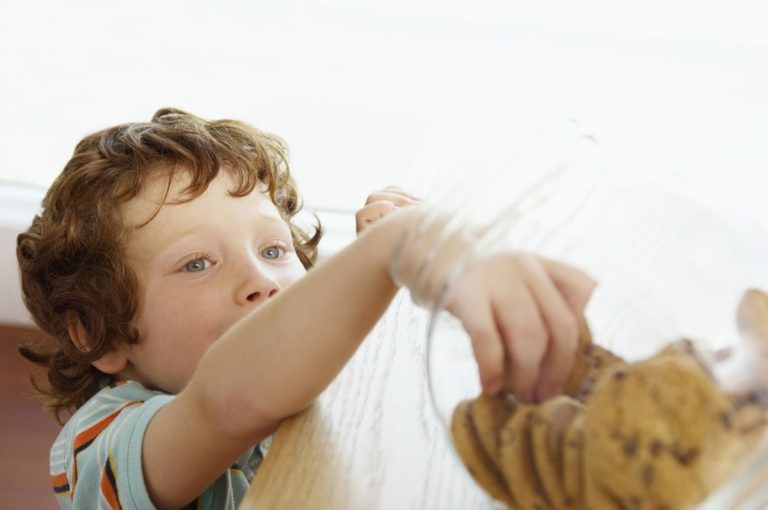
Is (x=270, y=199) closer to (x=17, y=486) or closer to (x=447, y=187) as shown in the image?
(x=447, y=187)

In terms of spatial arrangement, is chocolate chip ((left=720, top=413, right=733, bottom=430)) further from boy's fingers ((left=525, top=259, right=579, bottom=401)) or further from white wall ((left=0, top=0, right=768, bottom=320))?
white wall ((left=0, top=0, right=768, bottom=320))

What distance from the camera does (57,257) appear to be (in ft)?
3.21

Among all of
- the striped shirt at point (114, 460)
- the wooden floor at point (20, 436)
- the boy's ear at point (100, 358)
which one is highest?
the striped shirt at point (114, 460)

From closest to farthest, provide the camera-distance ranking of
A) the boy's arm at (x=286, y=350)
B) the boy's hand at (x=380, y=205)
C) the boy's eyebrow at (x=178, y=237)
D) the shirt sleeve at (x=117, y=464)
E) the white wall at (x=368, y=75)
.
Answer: the boy's arm at (x=286, y=350)
the shirt sleeve at (x=117, y=464)
the boy's hand at (x=380, y=205)
the boy's eyebrow at (x=178, y=237)
the white wall at (x=368, y=75)

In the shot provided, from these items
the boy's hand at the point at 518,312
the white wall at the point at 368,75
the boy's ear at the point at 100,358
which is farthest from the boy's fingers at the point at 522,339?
the white wall at the point at 368,75

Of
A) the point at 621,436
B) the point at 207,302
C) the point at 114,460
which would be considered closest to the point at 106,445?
the point at 114,460

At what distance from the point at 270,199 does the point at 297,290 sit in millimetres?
465

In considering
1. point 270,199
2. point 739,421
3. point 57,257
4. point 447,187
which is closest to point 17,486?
point 57,257

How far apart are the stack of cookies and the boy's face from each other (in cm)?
48

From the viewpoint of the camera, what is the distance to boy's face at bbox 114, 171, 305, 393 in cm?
86

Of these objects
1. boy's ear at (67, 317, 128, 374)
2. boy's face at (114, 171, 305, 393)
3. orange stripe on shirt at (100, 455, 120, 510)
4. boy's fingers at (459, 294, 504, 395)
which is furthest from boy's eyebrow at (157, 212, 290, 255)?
boy's fingers at (459, 294, 504, 395)

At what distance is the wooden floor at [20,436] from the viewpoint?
1433 mm

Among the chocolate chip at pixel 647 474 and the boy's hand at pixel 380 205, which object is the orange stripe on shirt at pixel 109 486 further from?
the chocolate chip at pixel 647 474

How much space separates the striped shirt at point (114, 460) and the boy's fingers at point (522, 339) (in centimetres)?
33
